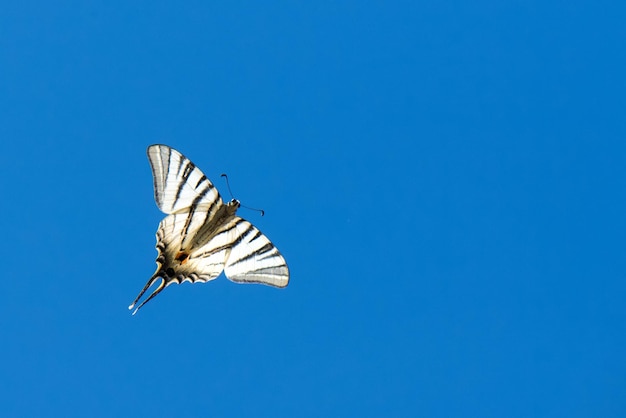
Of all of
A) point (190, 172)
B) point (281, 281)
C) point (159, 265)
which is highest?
point (190, 172)

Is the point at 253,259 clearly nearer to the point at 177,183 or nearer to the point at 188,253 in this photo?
the point at 188,253

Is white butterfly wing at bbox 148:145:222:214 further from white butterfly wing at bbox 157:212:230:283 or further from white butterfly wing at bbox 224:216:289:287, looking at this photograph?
white butterfly wing at bbox 224:216:289:287

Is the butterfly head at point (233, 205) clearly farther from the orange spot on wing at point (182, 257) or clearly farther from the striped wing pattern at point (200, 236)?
the orange spot on wing at point (182, 257)

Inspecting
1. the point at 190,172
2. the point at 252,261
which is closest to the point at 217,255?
the point at 252,261

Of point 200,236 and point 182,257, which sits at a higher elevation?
point 200,236

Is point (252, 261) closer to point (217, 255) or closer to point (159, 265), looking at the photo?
point (217, 255)

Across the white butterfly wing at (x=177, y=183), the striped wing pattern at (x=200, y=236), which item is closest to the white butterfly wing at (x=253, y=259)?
the striped wing pattern at (x=200, y=236)

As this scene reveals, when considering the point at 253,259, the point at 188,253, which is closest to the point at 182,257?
the point at 188,253
